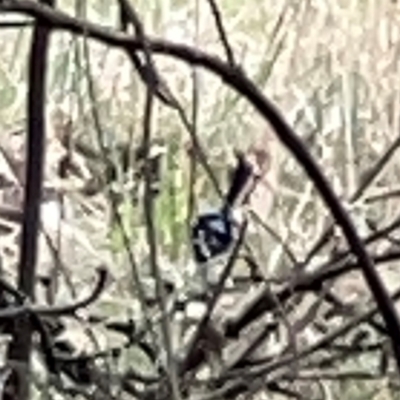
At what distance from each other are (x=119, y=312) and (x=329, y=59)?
1.15 metres

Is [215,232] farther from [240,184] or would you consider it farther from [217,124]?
[217,124]

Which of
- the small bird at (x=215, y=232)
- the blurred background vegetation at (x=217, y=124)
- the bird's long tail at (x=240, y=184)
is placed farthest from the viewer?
the blurred background vegetation at (x=217, y=124)

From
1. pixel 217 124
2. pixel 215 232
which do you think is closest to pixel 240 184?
pixel 215 232

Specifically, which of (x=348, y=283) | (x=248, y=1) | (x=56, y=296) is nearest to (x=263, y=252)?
(x=348, y=283)

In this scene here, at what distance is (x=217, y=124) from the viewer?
2416mm

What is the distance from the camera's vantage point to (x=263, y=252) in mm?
2014

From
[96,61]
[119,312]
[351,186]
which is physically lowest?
[119,312]

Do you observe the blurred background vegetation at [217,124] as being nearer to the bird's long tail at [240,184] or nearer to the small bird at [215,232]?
the small bird at [215,232]

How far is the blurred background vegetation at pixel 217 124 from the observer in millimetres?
1963

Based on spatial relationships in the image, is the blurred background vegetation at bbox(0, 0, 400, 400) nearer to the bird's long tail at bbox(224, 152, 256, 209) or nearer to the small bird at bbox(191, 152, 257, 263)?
the small bird at bbox(191, 152, 257, 263)

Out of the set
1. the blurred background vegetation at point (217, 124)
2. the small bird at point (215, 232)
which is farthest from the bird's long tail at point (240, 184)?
the blurred background vegetation at point (217, 124)

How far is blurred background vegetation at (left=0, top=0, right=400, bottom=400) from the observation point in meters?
1.96

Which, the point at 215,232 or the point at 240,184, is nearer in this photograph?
the point at 240,184

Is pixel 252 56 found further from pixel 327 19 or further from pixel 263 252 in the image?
pixel 263 252
